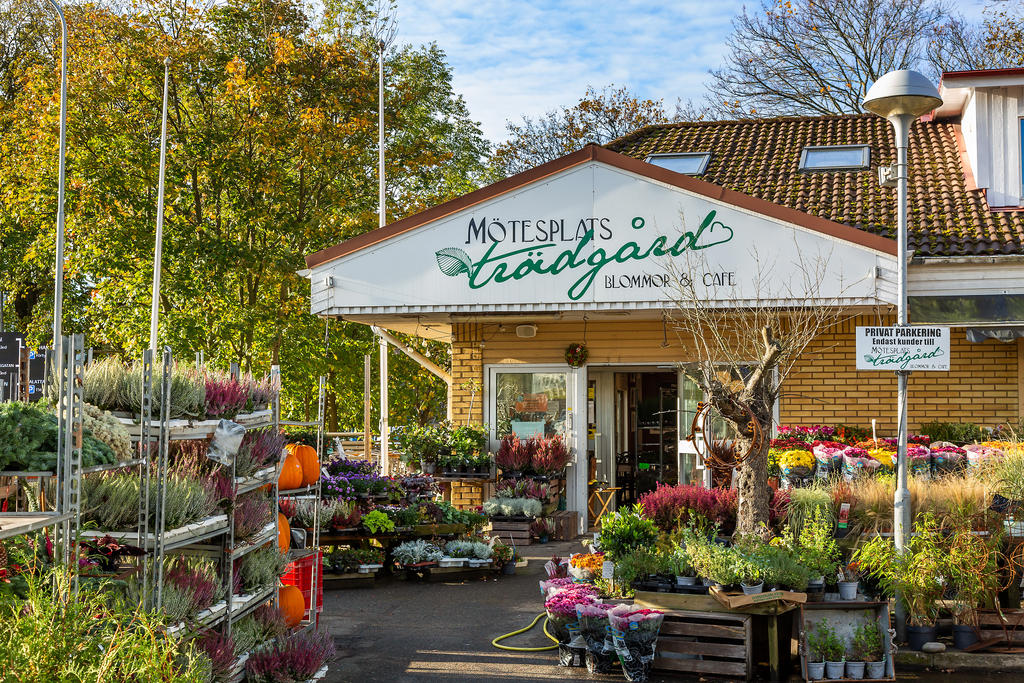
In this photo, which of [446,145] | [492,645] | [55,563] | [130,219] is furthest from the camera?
[446,145]

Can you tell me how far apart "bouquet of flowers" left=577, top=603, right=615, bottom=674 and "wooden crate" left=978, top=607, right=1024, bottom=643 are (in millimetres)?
2862

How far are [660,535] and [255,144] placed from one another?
16092 millimetres

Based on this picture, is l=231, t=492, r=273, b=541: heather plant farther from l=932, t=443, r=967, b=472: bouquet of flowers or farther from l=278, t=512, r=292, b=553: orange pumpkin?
l=932, t=443, r=967, b=472: bouquet of flowers

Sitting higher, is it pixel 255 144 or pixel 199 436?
pixel 255 144

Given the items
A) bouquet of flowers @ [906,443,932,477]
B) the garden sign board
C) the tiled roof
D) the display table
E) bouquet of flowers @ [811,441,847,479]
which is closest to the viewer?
the garden sign board

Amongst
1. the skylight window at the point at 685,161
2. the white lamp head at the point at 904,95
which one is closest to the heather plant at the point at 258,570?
the white lamp head at the point at 904,95

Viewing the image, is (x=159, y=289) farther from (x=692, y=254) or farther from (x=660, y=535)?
(x=660, y=535)

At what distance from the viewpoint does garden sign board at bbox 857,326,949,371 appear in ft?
25.3

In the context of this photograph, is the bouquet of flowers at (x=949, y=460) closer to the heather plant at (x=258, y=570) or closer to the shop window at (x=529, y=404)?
the shop window at (x=529, y=404)

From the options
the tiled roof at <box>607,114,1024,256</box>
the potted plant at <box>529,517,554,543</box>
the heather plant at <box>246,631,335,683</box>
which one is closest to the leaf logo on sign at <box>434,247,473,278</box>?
the potted plant at <box>529,517,554,543</box>

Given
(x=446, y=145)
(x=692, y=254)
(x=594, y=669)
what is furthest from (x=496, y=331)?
(x=446, y=145)

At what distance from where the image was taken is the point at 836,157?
15.7 m

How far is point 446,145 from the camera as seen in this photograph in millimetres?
25219

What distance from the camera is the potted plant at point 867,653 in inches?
270
